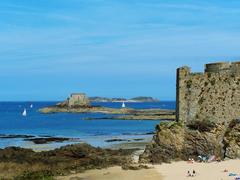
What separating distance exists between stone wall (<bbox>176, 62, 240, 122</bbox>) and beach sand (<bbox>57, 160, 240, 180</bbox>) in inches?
120

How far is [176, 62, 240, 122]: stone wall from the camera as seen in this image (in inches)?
1153

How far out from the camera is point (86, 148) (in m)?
33.2

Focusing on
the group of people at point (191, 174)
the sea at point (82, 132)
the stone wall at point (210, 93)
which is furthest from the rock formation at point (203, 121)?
the sea at point (82, 132)

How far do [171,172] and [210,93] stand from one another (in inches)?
233

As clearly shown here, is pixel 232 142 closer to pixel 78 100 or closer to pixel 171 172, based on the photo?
pixel 171 172

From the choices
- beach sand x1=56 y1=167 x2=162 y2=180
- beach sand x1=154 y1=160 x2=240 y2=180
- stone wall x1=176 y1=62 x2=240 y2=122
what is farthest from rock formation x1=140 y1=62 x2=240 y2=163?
beach sand x1=56 y1=167 x2=162 y2=180

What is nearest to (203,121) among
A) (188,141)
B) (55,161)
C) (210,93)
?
(188,141)

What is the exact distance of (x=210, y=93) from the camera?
2994 centimetres

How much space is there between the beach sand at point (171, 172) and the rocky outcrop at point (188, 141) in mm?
1121

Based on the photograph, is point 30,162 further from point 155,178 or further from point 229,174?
point 229,174

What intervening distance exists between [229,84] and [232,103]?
40.8 inches

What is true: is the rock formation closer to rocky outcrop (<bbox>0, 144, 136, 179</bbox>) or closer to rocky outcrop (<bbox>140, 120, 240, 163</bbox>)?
rocky outcrop (<bbox>140, 120, 240, 163</bbox>)

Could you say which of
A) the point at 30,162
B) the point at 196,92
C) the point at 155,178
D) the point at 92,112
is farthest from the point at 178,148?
the point at 92,112

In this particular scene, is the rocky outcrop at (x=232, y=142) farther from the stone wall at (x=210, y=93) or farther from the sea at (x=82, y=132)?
the sea at (x=82, y=132)
